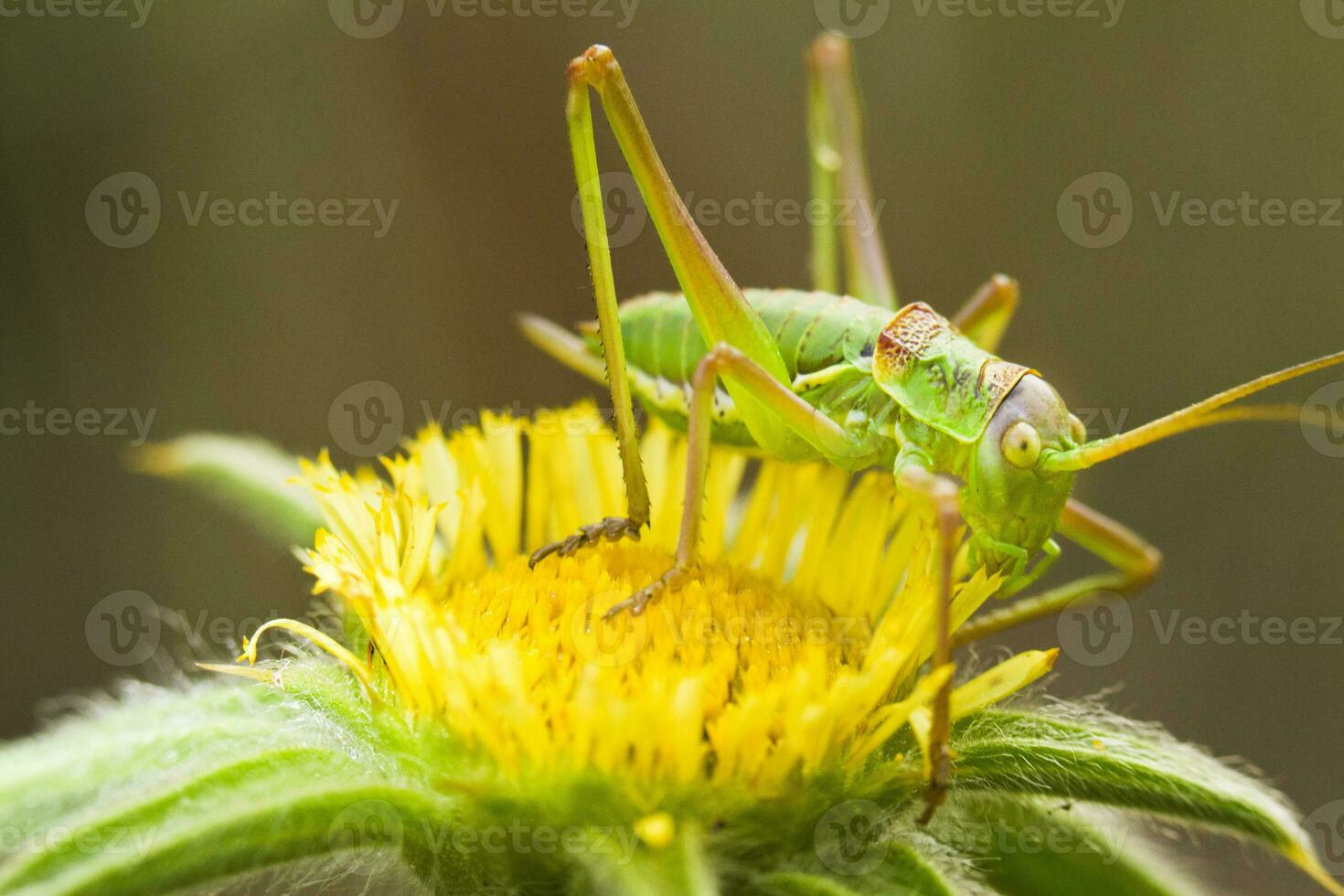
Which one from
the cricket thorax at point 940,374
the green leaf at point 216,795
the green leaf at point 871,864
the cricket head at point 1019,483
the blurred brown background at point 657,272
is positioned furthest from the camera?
the blurred brown background at point 657,272

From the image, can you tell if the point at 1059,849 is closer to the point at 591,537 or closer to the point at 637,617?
the point at 637,617

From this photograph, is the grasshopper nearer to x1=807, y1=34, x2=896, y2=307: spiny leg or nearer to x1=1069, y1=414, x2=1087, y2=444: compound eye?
x1=1069, y1=414, x2=1087, y2=444: compound eye

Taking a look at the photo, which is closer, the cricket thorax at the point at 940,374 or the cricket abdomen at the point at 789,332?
the cricket thorax at the point at 940,374

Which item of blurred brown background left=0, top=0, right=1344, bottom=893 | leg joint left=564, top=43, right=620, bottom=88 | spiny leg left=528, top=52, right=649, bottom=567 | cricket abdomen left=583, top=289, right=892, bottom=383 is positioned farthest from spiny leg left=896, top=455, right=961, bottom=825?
blurred brown background left=0, top=0, right=1344, bottom=893

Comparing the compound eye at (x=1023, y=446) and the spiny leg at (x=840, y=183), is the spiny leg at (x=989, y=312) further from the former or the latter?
the compound eye at (x=1023, y=446)

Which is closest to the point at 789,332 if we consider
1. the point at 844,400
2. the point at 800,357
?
the point at 800,357

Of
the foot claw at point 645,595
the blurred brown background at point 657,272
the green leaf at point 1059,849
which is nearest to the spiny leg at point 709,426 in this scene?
the foot claw at point 645,595

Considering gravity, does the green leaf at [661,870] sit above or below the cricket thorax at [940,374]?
below
